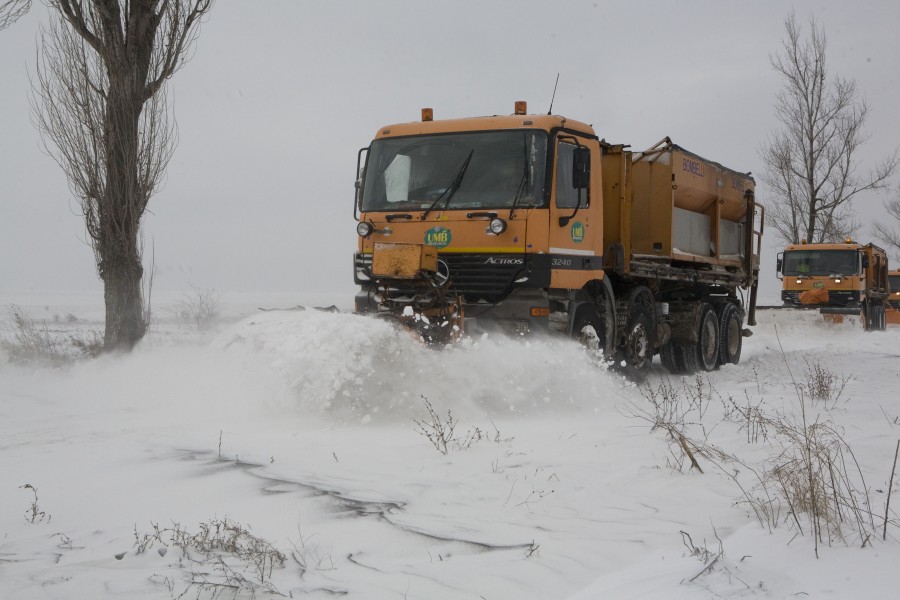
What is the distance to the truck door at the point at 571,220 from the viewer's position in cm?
816

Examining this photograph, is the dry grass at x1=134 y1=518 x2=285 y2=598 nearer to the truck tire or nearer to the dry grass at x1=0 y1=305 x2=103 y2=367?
the truck tire

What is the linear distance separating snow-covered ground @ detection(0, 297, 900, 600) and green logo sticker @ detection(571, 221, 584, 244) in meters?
1.15

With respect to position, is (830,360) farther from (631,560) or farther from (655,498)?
(631,560)

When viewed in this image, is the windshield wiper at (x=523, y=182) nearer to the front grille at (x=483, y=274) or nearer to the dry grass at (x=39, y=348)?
the front grille at (x=483, y=274)

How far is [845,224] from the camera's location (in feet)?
99.9

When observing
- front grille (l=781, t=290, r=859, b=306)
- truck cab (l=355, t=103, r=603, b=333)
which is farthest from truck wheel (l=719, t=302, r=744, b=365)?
front grille (l=781, t=290, r=859, b=306)

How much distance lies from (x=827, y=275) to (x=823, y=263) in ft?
1.30

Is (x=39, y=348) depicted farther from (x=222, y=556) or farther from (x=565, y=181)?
(x=222, y=556)

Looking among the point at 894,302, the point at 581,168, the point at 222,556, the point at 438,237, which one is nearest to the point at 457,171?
the point at 438,237

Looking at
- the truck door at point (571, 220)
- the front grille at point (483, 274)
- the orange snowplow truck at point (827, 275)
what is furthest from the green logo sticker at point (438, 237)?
the orange snowplow truck at point (827, 275)

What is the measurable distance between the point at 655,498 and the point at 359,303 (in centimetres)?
458

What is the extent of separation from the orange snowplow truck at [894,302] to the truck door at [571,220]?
2505 centimetres

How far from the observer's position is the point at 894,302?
3092cm

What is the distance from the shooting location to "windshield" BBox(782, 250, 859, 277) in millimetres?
22453
